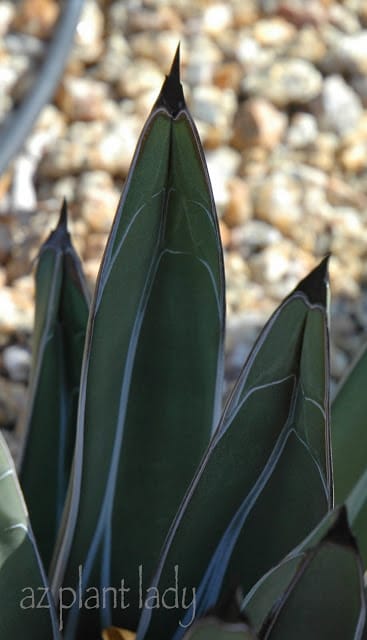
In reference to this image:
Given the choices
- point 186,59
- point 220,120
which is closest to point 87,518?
point 220,120

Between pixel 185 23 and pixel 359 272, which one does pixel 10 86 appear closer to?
pixel 185 23

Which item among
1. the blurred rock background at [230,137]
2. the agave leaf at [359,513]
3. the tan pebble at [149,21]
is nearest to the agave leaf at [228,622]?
the agave leaf at [359,513]

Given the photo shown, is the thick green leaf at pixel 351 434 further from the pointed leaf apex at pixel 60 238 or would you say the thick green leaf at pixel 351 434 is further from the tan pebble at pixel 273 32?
the tan pebble at pixel 273 32

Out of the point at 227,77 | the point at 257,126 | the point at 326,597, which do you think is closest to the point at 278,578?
the point at 326,597

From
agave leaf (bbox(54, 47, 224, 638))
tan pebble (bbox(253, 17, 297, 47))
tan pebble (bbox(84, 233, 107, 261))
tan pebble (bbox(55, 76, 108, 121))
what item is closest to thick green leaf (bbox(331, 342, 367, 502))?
agave leaf (bbox(54, 47, 224, 638))

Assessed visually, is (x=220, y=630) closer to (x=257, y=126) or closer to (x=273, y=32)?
(x=257, y=126)

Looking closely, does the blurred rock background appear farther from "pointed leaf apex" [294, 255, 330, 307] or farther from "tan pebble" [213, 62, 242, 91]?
"pointed leaf apex" [294, 255, 330, 307]
